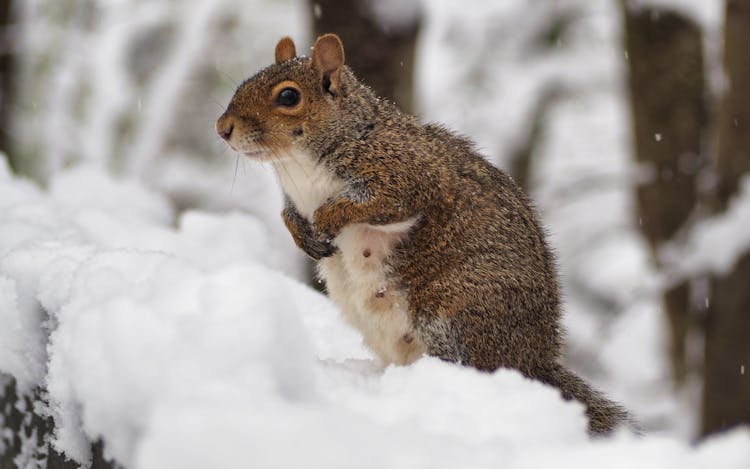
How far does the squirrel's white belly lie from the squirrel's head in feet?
0.92

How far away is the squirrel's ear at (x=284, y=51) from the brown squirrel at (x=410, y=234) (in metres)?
0.22

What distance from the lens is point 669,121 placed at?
5277 mm

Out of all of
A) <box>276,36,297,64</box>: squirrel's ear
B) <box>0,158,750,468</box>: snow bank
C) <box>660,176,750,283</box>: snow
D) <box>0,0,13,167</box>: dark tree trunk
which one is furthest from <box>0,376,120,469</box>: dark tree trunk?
<box>0,0,13,167</box>: dark tree trunk

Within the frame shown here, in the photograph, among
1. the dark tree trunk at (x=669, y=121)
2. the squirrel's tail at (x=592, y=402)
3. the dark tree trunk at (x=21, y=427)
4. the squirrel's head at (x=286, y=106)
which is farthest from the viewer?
the dark tree trunk at (x=669, y=121)

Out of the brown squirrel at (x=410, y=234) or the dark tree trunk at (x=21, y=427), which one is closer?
the dark tree trunk at (x=21, y=427)

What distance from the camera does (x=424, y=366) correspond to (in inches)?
55.7

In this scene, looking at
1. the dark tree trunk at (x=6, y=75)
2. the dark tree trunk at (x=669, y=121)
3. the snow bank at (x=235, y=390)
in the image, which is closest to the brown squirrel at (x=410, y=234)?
the snow bank at (x=235, y=390)

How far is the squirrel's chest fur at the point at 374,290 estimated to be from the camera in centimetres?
212

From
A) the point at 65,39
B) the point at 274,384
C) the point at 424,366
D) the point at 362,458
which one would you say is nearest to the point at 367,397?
the point at 424,366

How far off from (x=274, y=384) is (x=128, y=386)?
17 cm

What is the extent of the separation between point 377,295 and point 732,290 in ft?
7.22

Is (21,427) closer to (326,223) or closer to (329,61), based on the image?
(326,223)

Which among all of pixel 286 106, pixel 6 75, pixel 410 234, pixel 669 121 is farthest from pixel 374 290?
pixel 6 75

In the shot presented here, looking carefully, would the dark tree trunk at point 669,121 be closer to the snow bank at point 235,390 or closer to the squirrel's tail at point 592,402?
the squirrel's tail at point 592,402
